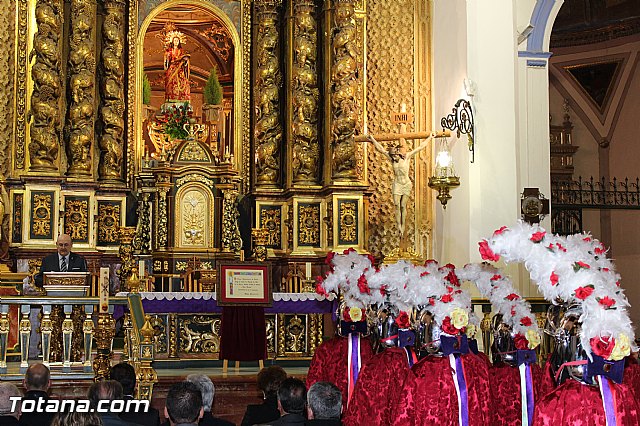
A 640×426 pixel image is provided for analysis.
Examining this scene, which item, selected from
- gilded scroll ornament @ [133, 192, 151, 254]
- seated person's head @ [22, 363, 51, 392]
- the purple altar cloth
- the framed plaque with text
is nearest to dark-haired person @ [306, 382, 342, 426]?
seated person's head @ [22, 363, 51, 392]

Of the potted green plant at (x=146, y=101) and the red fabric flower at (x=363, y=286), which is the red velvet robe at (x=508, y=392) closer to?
the red fabric flower at (x=363, y=286)

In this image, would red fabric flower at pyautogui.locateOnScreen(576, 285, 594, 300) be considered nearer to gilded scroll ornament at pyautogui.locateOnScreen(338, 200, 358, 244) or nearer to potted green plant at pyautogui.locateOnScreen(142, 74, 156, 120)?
gilded scroll ornament at pyautogui.locateOnScreen(338, 200, 358, 244)

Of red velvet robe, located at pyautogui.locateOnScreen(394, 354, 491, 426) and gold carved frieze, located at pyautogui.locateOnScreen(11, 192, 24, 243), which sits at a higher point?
gold carved frieze, located at pyautogui.locateOnScreen(11, 192, 24, 243)

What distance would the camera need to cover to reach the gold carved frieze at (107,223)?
13.9 meters

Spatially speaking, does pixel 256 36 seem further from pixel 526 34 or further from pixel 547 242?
pixel 547 242

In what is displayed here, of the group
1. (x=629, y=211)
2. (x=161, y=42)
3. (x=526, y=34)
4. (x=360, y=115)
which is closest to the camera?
(x=526, y=34)

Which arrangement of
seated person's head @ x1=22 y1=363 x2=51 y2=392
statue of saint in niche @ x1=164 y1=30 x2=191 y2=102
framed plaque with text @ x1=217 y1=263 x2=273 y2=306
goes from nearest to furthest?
seated person's head @ x1=22 y1=363 x2=51 y2=392
framed plaque with text @ x1=217 y1=263 x2=273 y2=306
statue of saint in niche @ x1=164 y1=30 x2=191 y2=102

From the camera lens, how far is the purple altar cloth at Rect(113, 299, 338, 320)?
1150 centimetres

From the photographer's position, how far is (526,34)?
525 inches

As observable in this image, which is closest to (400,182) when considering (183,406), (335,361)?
(335,361)

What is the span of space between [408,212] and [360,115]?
1.60 m

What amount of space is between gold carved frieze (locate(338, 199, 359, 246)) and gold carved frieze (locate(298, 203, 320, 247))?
47cm

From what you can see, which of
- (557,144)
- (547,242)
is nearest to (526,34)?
(557,144)

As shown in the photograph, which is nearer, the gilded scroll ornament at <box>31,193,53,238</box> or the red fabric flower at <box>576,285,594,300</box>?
the red fabric flower at <box>576,285,594,300</box>
